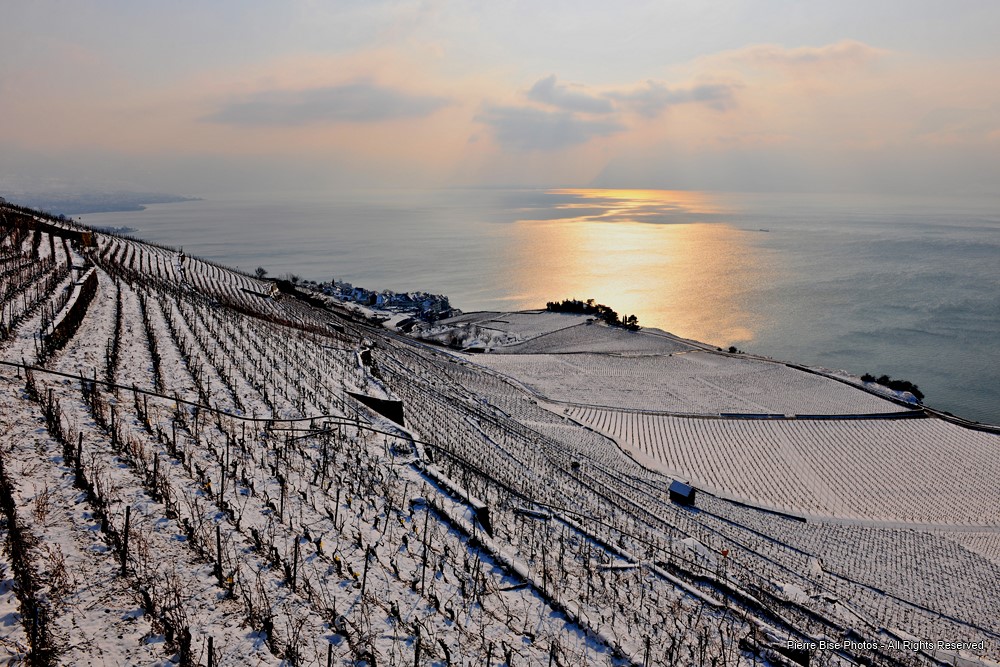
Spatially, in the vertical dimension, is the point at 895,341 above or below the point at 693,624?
below

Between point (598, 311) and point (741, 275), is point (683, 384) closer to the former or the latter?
point (598, 311)

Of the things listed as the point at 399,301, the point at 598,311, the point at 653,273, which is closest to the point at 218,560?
the point at 598,311

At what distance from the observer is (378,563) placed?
520 cm

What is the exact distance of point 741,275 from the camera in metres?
92.1

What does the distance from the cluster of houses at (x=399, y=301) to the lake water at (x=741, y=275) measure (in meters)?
10.2

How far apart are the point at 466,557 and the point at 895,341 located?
63342 mm

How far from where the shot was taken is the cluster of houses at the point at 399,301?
58.3 metres

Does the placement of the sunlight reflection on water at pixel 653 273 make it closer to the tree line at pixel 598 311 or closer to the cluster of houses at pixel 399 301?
the tree line at pixel 598 311

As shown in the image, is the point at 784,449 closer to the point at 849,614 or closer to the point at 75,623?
the point at 849,614

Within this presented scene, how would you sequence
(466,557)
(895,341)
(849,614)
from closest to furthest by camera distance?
(466,557) < (849,614) < (895,341)

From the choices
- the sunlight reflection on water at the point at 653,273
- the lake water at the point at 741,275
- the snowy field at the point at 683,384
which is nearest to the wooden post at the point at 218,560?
the snowy field at the point at 683,384

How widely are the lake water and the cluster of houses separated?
10234 mm

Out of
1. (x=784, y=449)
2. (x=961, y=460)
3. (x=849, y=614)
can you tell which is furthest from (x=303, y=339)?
(x=961, y=460)

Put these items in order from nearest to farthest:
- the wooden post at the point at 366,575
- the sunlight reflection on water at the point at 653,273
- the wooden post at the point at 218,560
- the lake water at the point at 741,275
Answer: the wooden post at the point at 218,560, the wooden post at the point at 366,575, the lake water at the point at 741,275, the sunlight reflection on water at the point at 653,273
